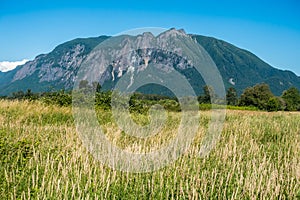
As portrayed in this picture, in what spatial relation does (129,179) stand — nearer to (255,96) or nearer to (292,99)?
(255,96)

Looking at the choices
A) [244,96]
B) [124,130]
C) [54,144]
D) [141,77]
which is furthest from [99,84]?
[244,96]

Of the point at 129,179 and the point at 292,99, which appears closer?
the point at 129,179

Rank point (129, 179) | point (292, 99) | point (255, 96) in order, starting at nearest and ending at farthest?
point (129, 179) → point (255, 96) → point (292, 99)

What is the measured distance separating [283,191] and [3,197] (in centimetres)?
379

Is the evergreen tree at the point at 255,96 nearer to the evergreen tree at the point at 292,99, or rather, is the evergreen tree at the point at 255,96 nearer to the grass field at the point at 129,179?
the evergreen tree at the point at 292,99

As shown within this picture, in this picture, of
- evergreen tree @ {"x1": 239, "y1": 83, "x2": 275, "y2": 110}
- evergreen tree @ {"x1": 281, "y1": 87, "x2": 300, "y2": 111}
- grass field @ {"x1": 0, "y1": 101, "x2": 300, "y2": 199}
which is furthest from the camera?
evergreen tree @ {"x1": 281, "y1": 87, "x2": 300, "y2": 111}

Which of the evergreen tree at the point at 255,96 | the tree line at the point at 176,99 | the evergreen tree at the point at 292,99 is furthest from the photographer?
the evergreen tree at the point at 292,99

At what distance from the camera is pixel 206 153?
6.59 meters

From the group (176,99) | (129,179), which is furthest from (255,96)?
(129,179)

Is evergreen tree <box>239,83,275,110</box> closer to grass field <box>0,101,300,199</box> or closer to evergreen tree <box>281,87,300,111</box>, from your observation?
evergreen tree <box>281,87,300,111</box>

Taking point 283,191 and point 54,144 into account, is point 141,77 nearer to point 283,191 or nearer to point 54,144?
point 54,144

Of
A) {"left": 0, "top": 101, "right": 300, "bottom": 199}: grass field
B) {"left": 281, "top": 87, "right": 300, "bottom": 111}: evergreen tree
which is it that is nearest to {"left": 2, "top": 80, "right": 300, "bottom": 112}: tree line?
{"left": 281, "top": 87, "right": 300, "bottom": 111}: evergreen tree

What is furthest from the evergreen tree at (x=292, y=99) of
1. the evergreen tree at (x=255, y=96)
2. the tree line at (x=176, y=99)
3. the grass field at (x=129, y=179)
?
the grass field at (x=129, y=179)

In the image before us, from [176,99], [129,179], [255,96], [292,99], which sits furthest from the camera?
[292,99]
